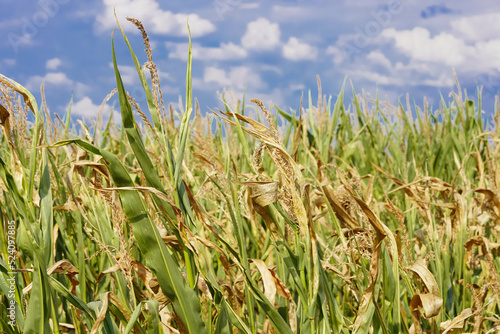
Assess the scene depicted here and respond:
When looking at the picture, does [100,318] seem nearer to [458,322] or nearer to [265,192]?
[265,192]

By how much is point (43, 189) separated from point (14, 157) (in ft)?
0.31

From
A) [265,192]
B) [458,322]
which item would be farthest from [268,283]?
[458,322]

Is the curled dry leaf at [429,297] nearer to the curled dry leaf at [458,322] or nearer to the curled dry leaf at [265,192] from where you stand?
the curled dry leaf at [458,322]

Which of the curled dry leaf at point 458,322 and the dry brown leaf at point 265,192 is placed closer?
the dry brown leaf at point 265,192

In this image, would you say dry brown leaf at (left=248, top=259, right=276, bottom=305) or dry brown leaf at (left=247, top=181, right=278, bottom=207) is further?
dry brown leaf at (left=248, top=259, right=276, bottom=305)

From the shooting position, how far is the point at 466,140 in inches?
122

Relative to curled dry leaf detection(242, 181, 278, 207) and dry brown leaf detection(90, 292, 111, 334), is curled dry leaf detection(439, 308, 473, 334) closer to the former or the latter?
curled dry leaf detection(242, 181, 278, 207)

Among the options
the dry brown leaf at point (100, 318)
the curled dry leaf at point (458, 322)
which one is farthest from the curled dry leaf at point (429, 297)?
the dry brown leaf at point (100, 318)

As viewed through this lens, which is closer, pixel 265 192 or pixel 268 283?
pixel 265 192

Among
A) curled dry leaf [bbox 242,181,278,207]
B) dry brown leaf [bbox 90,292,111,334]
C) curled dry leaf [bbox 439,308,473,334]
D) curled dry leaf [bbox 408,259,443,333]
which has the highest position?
curled dry leaf [bbox 242,181,278,207]

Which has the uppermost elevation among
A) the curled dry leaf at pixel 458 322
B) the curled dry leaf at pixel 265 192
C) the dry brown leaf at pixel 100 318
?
the curled dry leaf at pixel 265 192

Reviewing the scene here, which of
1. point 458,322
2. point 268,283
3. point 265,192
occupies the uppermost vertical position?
point 265,192

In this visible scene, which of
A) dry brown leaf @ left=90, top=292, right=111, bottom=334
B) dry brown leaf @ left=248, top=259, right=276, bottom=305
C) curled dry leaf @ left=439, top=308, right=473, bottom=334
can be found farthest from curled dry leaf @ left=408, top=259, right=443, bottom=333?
dry brown leaf @ left=90, top=292, right=111, bottom=334

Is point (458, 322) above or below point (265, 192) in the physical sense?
below
